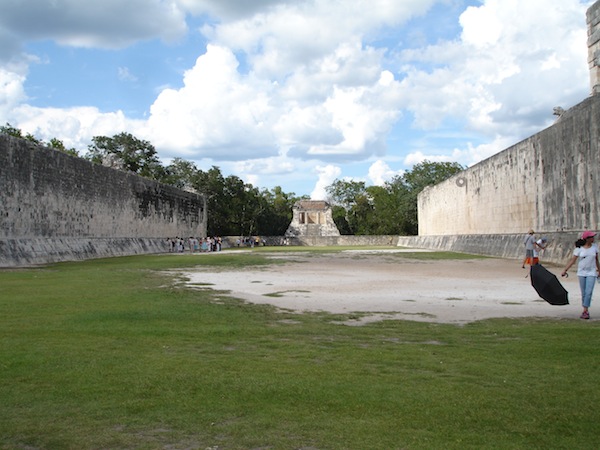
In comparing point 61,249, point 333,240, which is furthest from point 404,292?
point 333,240

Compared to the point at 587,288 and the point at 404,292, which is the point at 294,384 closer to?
the point at 587,288

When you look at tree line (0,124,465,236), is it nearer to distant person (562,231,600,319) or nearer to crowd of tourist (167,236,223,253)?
crowd of tourist (167,236,223,253)

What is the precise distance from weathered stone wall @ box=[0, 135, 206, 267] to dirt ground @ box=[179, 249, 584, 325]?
8637mm

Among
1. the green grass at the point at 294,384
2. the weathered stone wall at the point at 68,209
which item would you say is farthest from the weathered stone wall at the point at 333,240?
the green grass at the point at 294,384

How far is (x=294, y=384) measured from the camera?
4.05m

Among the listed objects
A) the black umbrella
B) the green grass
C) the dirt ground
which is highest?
the black umbrella

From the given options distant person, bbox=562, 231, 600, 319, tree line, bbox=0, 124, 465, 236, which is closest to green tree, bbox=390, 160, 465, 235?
tree line, bbox=0, 124, 465, 236

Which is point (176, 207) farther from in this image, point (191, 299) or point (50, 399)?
point (50, 399)

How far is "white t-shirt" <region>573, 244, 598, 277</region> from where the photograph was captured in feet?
23.4

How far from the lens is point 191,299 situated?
29.7 ft

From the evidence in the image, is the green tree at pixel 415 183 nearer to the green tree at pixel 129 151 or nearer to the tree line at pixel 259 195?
the tree line at pixel 259 195

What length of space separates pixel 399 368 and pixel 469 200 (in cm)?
2468

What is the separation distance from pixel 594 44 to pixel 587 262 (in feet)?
34.6

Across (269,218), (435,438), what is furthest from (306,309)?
(269,218)
